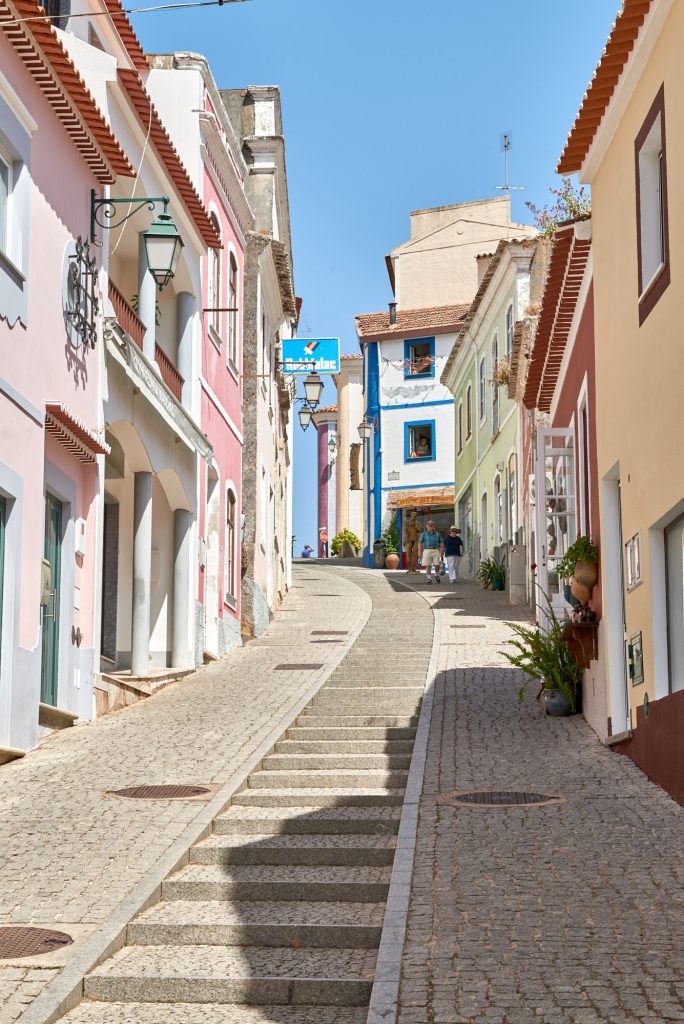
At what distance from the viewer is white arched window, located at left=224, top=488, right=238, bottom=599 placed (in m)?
22.4

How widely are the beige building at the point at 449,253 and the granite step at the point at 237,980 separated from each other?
38936mm

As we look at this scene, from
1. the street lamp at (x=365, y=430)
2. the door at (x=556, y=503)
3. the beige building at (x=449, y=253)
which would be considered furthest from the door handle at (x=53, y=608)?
the beige building at (x=449, y=253)

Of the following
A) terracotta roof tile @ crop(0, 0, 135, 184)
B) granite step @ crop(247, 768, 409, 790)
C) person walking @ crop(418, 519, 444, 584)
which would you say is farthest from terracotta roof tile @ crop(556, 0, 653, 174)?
person walking @ crop(418, 519, 444, 584)

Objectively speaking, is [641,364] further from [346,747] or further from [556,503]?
[556,503]

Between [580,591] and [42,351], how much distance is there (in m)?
5.50

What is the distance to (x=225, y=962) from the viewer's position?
7648 millimetres

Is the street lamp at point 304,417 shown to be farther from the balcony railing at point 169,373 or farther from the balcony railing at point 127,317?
the balcony railing at point 127,317

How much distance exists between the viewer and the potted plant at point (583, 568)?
43.7 feet

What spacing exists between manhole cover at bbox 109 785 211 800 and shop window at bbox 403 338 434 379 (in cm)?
3363

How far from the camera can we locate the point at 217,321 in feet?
73.2

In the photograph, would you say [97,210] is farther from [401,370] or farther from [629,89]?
[401,370]

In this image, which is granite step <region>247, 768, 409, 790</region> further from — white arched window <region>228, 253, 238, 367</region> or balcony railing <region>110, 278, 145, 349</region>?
white arched window <region>228, 253, 238, 367</region>

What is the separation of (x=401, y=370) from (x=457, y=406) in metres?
5.60

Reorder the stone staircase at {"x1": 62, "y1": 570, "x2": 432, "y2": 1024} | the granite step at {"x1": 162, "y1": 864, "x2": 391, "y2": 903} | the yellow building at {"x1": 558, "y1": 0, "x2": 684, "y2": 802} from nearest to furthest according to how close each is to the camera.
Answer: the stone staircase at {"x1": 62, "y1": 570, "x2": 432, "y2": 1024}, the granite step at {"x1": 162, "y1": 864, "x2": 391, "y2": 903}, the yellow building at {"x1": 558, "y1": 0, "x2": 684, "y2": 802}
